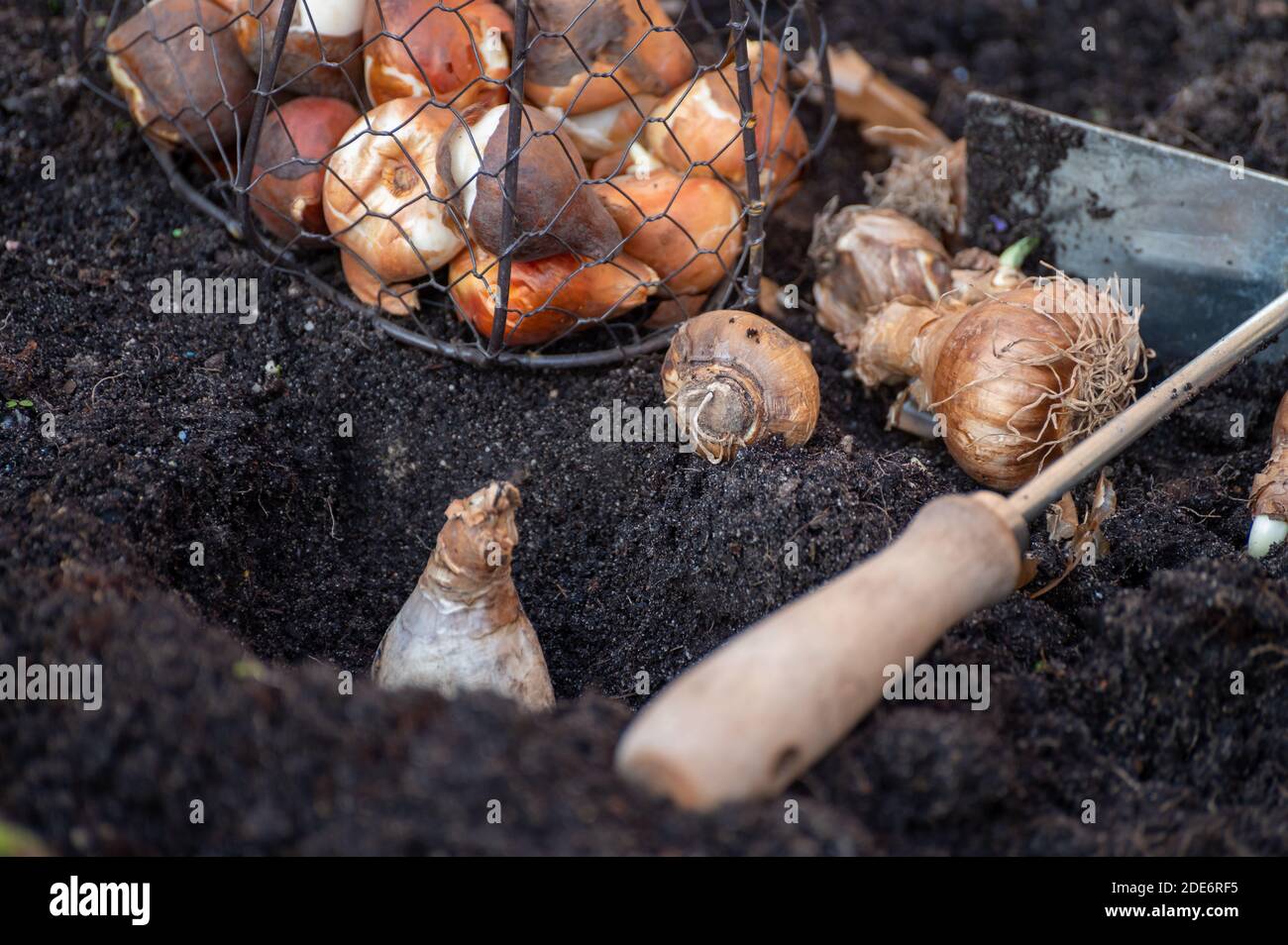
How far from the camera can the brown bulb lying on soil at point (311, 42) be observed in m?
1.91

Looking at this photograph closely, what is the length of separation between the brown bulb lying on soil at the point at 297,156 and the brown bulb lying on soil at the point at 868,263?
959mm

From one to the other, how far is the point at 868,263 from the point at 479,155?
85 cm

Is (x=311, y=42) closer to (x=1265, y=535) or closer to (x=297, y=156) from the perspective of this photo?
(x=297, y=156)

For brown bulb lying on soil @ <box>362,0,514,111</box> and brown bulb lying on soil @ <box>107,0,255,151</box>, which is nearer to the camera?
brown bulb lying on soil @ <box>362,0,514,111</box>

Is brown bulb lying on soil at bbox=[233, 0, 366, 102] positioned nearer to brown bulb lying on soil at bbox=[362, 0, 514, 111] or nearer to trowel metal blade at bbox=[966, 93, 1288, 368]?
brown bulb lying on soil at bbox=[362, 0, 514, 111]

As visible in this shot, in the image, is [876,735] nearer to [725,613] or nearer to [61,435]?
[725,613]

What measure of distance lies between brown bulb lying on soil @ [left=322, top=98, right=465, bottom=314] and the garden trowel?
2.95 feet

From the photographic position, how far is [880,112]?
2711mm

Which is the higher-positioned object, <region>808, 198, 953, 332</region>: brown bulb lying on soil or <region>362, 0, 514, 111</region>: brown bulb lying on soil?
<region>362, 0, 514, 111</region>: brown bulb lying on soil

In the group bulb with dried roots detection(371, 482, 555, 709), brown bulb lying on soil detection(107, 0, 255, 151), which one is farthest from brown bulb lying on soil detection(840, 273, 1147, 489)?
brown bulb lying on soil detection(107, 0, 255, 151)

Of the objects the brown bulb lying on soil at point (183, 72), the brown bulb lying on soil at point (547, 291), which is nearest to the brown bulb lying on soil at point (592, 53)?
the brown bulb lying on soil at point (547, 291)

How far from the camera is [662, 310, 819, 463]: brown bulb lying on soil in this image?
1.75 m

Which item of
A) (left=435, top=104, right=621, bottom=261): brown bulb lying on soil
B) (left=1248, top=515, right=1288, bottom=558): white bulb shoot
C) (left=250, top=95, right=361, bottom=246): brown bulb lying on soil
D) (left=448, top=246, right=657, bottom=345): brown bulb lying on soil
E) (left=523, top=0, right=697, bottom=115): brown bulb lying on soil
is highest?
(left=523, top=0, right=697, bottom=115): brown bulb lying on soil

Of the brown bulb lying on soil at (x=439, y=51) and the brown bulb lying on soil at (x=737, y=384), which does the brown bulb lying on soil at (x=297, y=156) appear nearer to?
the brown bulb lying on soil at (x=439, y=51)
